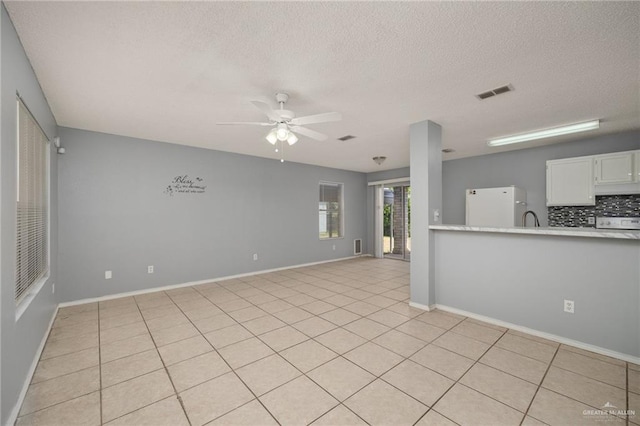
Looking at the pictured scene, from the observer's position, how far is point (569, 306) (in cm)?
258

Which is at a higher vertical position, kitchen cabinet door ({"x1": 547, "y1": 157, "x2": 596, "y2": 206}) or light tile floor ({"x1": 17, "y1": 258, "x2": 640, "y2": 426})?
kitchen cabinet door ({"x1": 547, "y1": 157, "x2": 596, "y2": 206})

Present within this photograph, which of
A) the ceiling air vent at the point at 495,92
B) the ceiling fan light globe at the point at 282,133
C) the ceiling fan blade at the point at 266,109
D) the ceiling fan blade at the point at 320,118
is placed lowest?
the ceiling fan light globe at the point at 282,133

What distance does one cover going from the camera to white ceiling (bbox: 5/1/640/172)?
1582 mm

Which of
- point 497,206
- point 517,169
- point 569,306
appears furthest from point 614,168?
point 569,306

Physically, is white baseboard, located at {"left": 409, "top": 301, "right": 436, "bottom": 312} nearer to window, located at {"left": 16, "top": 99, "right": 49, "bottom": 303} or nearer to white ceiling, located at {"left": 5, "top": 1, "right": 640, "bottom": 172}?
white ceiling, located at {"left": 5, "top": 1, "right": 640, "bottom": 172}

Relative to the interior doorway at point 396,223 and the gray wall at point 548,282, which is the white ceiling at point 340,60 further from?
the interior doorway at point 396,223

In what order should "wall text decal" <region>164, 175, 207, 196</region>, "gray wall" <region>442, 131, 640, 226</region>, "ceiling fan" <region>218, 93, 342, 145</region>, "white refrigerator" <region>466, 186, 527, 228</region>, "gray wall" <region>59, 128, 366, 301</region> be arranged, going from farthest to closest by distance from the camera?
"wall text decal" <region>164, 175, 207, 196</region> → "white refrigerator" <region>466, 186, 527, 228</region> → "gray wall" <region>442, 131, 640, 226</region> → "gray wall" <region>59, 128, 366, 301</region> → "ceiling fan" <region>218, 93, 342, 145</region>

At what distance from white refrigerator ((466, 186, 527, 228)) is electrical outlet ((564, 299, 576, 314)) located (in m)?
1.76

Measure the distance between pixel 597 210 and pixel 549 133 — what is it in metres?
1.52

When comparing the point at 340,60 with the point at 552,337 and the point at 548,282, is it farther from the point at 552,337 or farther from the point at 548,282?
the point at 552,337

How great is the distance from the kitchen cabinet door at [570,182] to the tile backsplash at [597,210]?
0.28 m

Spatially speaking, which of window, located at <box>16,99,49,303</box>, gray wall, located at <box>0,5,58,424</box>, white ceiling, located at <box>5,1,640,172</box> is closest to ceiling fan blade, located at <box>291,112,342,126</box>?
Result: white ceiling, located at <box>5,1,640,172</box>

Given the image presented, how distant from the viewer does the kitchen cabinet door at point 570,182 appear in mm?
3896

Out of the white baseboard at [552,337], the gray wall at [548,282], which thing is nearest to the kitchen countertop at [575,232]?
the gray wall at [548,282]
